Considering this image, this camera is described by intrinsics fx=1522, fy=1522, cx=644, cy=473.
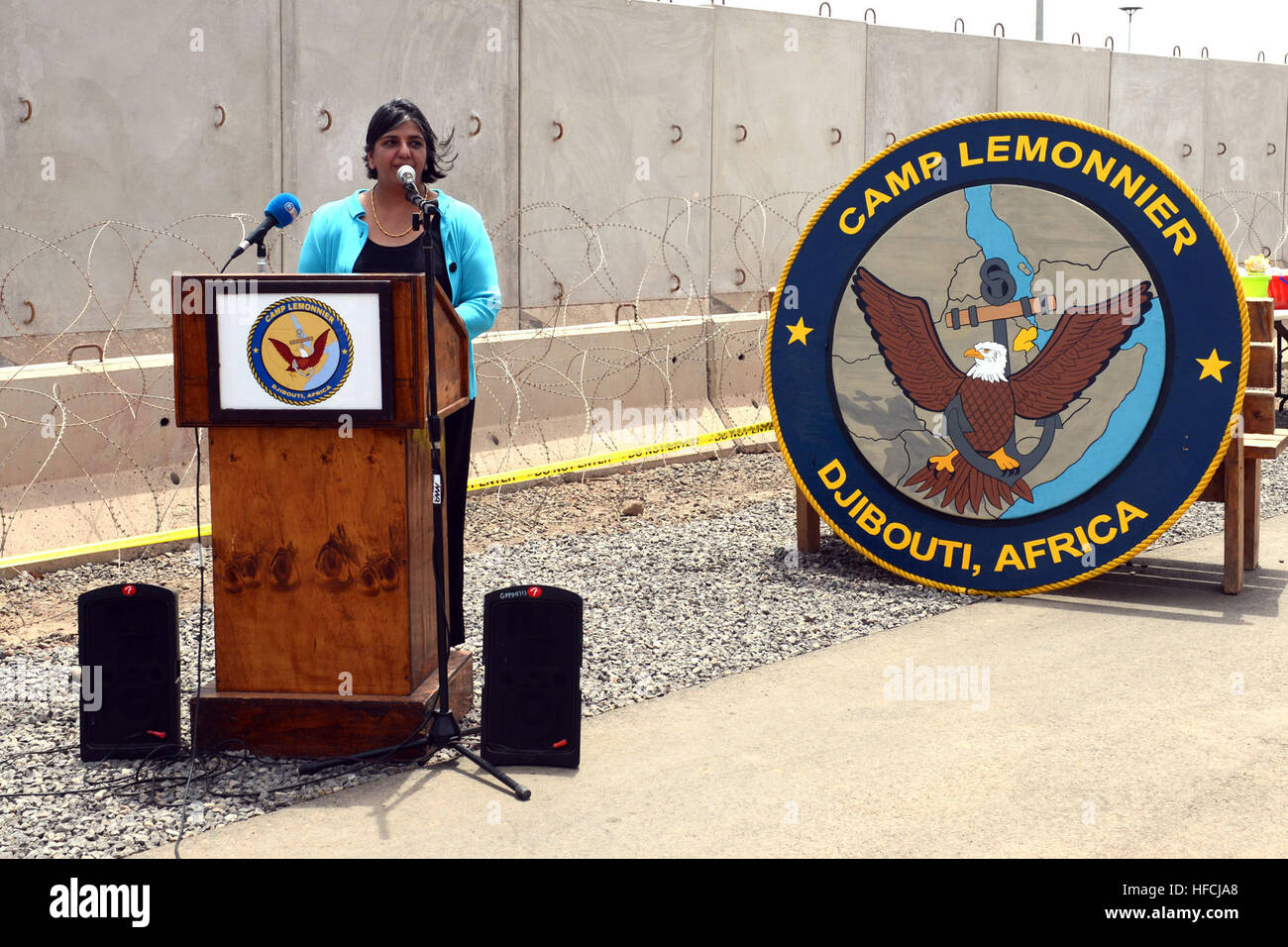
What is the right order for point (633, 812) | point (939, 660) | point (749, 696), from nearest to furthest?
point (633, 812), point (749, 696), point (939, 660)

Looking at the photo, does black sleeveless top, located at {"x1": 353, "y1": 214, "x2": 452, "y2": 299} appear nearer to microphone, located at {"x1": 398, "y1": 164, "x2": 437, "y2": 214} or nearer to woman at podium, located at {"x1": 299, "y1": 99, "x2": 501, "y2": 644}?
woman at podium, located at {"x1": 299, "y1": 99, "x2": 501, "y2": 644}

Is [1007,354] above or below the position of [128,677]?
above

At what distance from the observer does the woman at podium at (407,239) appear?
5.18 m

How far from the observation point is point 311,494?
4.80 meters

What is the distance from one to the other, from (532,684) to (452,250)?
Answer: 1.55m

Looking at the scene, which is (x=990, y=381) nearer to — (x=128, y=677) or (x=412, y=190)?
(x=412, y=190)

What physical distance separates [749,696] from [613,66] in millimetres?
7884

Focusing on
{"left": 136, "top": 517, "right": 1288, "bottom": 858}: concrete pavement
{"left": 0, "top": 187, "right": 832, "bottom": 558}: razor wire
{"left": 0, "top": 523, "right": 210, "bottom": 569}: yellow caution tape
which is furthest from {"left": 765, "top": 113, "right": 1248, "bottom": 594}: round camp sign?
{"left": 0, "top": 523, "right": 210, "bottom": 569}: yellow caution tape

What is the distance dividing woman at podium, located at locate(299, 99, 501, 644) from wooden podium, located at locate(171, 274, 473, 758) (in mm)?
411

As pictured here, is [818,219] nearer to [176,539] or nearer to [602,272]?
[176,539]

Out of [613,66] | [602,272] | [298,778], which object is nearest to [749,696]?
[298,778]

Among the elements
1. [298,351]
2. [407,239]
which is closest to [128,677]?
[298,351]

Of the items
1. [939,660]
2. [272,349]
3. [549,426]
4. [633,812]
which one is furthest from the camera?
[549,426]

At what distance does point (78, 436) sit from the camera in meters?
7.77
